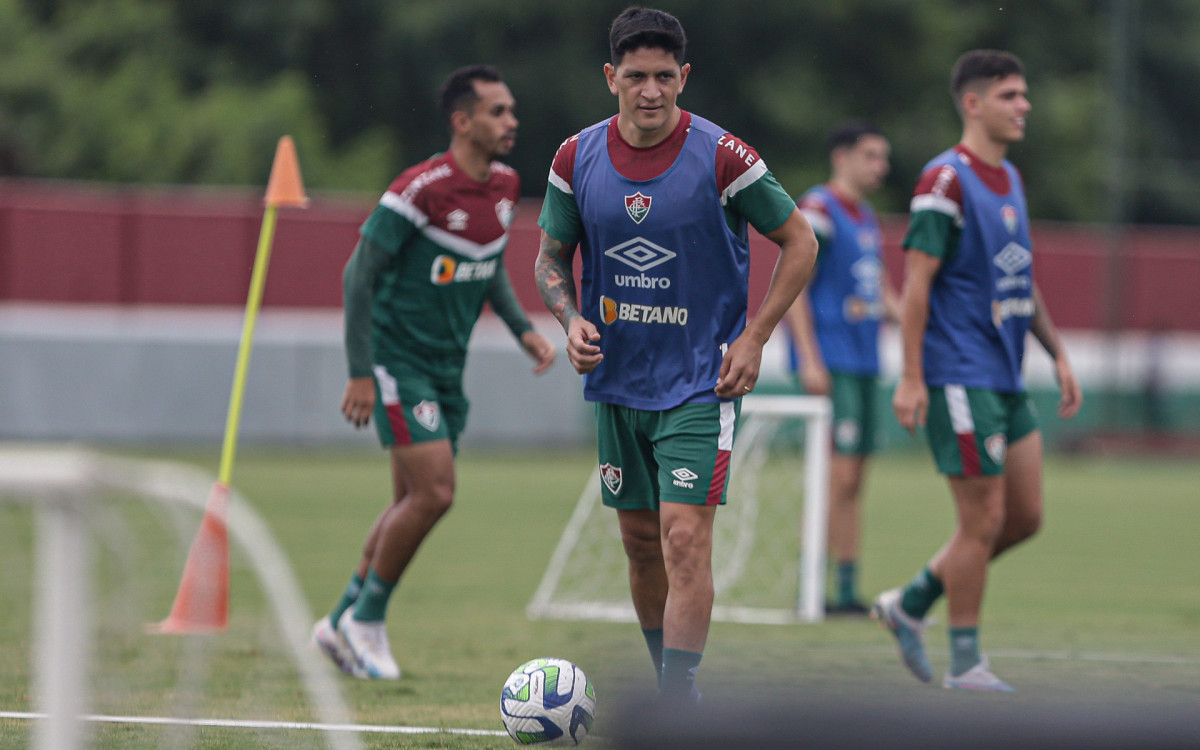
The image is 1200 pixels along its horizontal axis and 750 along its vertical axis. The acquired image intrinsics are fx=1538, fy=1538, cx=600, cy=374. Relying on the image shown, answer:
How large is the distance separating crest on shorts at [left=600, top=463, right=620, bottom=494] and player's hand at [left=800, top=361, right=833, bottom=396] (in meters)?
3.64

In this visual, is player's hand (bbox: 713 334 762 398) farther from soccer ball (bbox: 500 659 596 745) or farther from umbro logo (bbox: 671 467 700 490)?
soccer ball (bbox: 500 659 596 745)

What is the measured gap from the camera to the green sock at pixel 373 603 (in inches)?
238

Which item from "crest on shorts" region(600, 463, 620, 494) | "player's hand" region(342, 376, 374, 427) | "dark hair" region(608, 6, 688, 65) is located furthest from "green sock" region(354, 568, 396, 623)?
"dark hair" region(608, 6, 688, 65)

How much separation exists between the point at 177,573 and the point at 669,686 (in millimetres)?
5166

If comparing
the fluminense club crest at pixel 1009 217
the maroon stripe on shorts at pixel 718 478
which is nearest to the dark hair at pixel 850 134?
the fluminense club crest at pixel 1009 217

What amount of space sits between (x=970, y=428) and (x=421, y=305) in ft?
7.20

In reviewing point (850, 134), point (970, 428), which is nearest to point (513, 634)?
point (970, 428)

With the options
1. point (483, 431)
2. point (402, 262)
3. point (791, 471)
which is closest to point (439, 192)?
point (402, 262)

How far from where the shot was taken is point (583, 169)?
4625 mm

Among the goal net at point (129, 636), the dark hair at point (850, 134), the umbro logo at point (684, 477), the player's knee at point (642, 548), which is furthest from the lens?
the dark hair at point (850, 134)

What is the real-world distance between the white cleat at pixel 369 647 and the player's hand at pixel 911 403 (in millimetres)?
2154

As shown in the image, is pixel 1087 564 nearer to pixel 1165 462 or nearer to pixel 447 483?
pixel 447 483

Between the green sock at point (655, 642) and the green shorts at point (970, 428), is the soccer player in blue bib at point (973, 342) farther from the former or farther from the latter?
the green sock at point (655, 642)

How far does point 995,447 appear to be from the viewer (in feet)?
18.7
